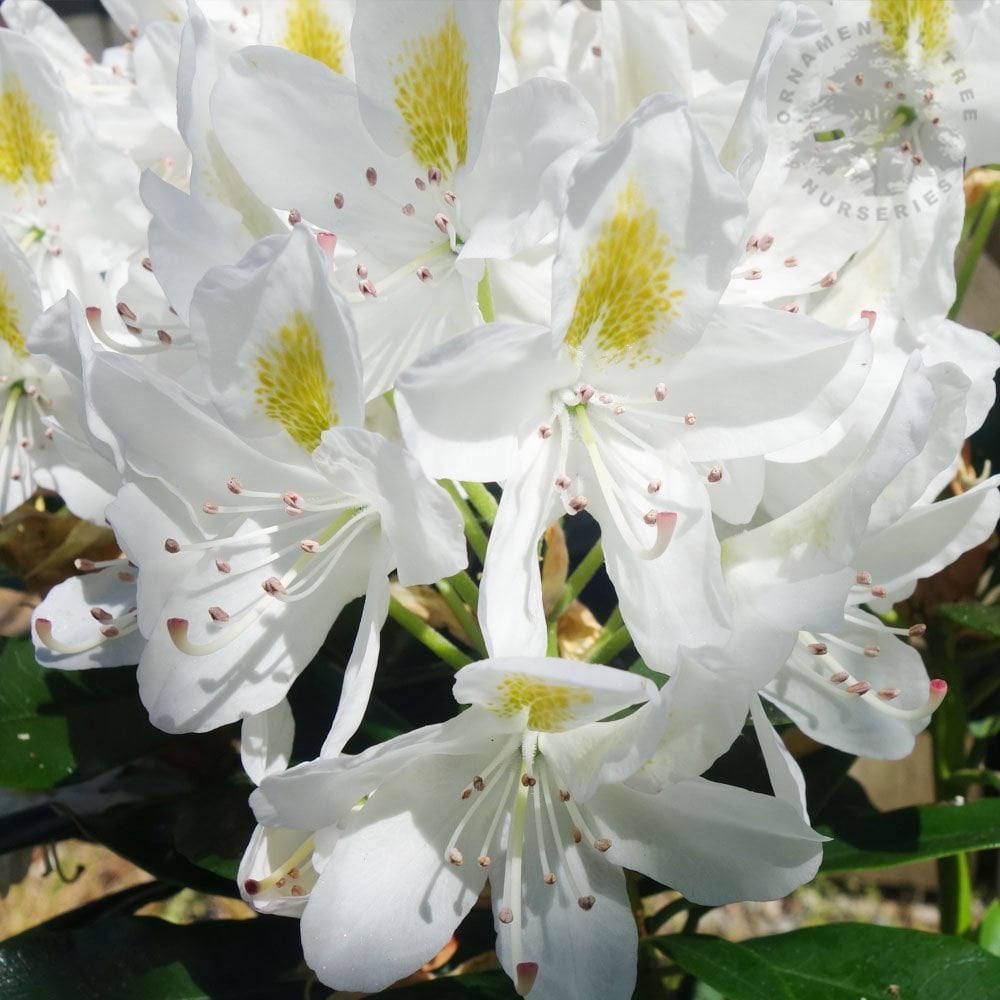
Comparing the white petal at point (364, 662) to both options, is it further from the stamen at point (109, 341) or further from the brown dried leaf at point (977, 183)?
the brown dried leaf at point (977, 183)

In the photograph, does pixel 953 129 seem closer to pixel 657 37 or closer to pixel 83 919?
pixel 657 37

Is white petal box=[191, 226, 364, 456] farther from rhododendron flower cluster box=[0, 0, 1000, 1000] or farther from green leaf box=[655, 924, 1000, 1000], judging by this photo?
green leaf box=[655, 924, 1000, 1000]

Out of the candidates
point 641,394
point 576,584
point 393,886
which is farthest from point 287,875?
point 641,394

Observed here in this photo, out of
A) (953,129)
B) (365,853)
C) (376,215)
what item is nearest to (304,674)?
(365,853)

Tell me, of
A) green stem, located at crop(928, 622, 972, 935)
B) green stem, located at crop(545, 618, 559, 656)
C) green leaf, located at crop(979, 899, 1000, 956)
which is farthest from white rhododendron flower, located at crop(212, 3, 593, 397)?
green leaf, located at crop(979, 899, 1000, 956)

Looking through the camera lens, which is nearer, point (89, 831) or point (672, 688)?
point (672, 688)
